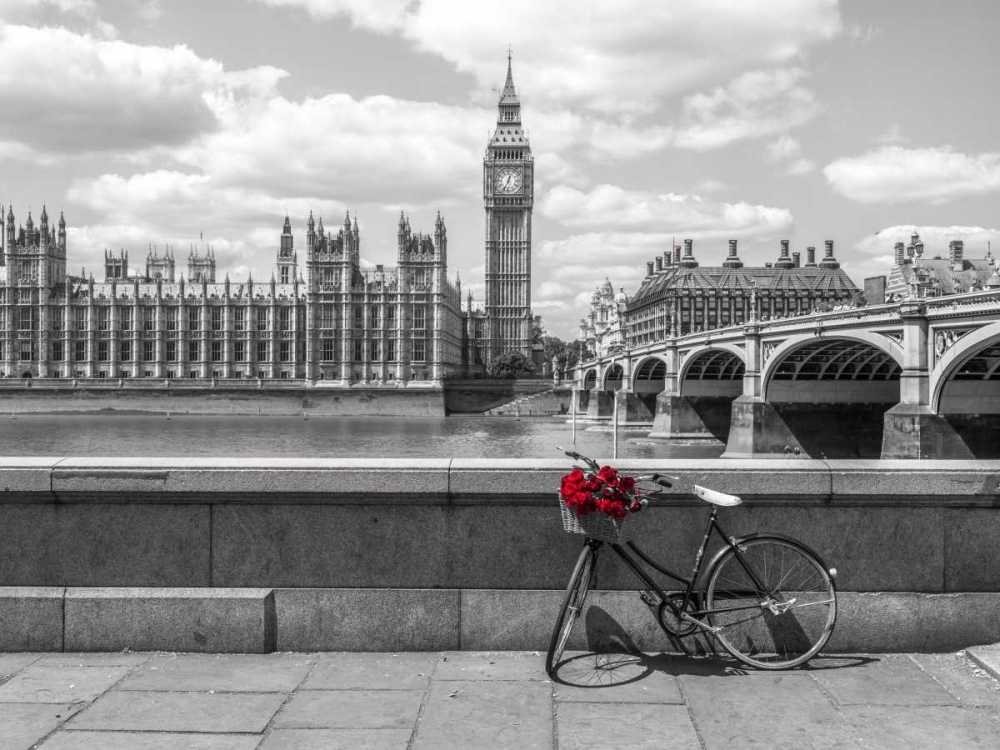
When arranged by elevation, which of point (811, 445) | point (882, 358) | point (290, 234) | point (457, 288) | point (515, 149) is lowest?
point (811, 445)

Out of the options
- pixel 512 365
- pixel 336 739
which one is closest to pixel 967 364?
pixel 336 739

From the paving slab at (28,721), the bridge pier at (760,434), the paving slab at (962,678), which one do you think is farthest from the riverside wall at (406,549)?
the bridge pier at (760,434)

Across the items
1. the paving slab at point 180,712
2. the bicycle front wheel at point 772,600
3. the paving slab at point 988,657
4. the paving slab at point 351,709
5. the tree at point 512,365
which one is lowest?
the paving slab at point 351,709

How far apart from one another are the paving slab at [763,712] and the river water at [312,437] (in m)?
39.4

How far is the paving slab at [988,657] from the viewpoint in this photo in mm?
5361

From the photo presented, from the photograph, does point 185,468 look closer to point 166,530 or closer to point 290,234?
point 166,530

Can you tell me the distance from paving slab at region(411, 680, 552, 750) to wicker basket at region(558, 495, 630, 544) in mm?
863

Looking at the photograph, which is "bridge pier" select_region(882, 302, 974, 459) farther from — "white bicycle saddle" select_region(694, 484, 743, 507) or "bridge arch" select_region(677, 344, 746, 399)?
"white bicycle saddle" select_region(694, 484, 743, 507)

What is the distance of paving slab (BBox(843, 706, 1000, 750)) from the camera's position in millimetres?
4434

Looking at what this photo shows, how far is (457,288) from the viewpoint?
5428 inches

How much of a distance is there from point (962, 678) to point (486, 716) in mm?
2740

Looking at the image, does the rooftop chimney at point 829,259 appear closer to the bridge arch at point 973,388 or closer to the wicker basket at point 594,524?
the bridge arch at point 973,388

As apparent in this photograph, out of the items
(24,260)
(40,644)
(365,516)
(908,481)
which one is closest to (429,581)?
(365,516)

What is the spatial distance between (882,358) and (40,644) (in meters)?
50.4
